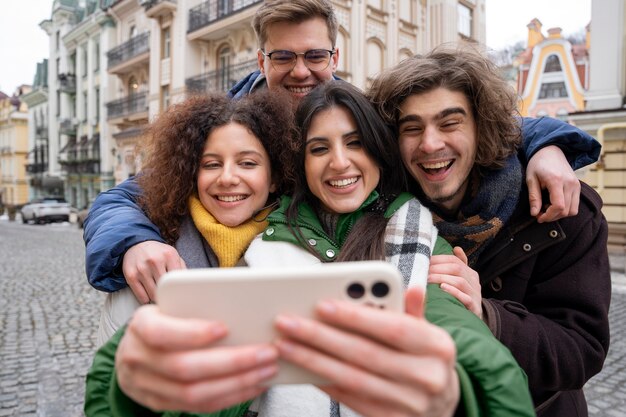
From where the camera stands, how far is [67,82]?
102 feet

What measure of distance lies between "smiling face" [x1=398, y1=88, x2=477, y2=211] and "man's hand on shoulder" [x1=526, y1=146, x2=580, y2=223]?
0.82 feet

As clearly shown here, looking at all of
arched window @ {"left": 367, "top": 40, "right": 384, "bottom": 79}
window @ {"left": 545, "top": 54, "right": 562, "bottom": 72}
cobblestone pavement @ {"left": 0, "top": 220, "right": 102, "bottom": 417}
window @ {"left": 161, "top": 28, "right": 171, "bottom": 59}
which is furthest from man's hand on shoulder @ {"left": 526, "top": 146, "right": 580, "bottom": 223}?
window @ {"left": 545, "top": 54, "right": 562, "bottom": 72}

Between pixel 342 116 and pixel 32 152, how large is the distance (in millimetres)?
44091

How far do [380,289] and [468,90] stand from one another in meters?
1.29

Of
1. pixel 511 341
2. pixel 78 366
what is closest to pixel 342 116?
pixel 511 341

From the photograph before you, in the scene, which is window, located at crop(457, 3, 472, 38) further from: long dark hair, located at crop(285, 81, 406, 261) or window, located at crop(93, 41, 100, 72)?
long dark hair, located at crop(285, 81, 406, 261)

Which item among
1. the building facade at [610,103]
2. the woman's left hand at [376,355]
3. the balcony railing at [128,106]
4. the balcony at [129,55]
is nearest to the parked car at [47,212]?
the balcony railing at [128,106]

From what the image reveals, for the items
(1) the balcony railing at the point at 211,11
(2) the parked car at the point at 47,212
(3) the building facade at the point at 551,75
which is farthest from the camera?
(3) the building facade at the point at 551,75

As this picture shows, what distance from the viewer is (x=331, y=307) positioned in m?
0.83

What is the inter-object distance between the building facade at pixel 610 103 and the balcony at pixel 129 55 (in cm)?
1908

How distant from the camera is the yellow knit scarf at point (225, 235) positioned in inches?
68.7

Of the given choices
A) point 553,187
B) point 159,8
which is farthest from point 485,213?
point 159,8

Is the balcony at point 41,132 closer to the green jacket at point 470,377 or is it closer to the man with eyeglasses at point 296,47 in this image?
the man with eyeglasses at point 296,47

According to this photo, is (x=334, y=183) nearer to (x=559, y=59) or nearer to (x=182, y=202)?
(x=182, y=202)
